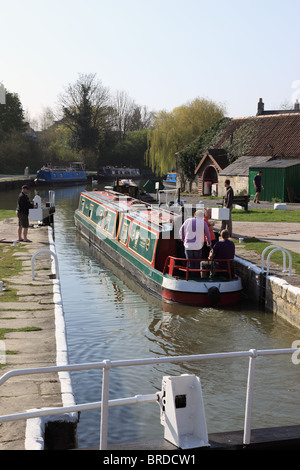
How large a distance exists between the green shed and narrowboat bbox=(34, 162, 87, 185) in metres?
25.3

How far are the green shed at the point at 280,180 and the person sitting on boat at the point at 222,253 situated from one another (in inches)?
643

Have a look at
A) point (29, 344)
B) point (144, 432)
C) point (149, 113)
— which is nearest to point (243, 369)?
point (144, 432)

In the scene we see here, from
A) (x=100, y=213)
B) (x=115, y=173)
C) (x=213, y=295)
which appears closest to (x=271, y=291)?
(x=213, y=295)

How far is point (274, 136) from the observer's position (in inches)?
1318

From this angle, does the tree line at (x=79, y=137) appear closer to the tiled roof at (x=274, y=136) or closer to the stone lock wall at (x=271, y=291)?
the tiled roof at (x=274, y=136)

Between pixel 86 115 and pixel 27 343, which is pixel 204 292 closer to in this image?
pixel 27 343

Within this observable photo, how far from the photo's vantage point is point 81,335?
1099 cm

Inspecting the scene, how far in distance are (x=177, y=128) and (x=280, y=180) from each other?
1851 cm

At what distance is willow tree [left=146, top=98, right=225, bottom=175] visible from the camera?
45.5m

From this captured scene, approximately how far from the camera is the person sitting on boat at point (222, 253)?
12859mm

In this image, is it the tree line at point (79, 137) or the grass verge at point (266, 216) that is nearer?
the grass verge at point (266, 216)

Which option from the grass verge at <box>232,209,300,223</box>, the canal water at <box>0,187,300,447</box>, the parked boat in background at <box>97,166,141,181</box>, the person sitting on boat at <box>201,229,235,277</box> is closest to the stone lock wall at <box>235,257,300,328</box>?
the canal water at <box>0,187,300,447</box>

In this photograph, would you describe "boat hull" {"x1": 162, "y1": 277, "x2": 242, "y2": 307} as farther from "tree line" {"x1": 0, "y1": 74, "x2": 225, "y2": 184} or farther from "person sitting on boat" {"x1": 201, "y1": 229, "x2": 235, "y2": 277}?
"tree line" {"x1": 0, "y1": 74, "x2": 225, "y2": 184}
